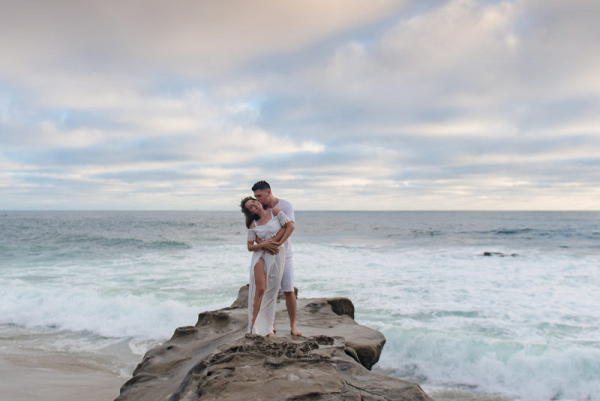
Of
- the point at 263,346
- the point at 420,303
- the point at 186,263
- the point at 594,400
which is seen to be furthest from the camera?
the point at 186,263

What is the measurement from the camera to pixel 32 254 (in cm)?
2030

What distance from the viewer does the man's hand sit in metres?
4.61

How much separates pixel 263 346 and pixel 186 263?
48.1 feet

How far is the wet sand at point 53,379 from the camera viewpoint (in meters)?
5.34

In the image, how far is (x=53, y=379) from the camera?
5.89 m

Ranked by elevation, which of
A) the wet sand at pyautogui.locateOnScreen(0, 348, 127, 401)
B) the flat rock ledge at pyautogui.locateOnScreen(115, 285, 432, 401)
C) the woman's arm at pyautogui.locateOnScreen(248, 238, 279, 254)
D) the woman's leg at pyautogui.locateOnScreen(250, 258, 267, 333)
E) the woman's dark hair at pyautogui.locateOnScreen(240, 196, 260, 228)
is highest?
the woman's dark hair at pyautogui.locateOnScreen(240, 196, 260, 228)

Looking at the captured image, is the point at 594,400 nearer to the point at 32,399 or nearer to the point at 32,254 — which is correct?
the point at 32,399

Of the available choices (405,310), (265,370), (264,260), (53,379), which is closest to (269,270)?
(264,260)

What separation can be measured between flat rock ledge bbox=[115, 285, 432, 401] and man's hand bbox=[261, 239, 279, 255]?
98 centimetres

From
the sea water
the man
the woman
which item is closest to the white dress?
the woman

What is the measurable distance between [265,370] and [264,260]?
5.69ft

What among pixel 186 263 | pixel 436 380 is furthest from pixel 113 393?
pixel 186 263

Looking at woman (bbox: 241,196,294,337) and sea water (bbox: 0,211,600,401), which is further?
sea water (bbox: 0,211,600,401)

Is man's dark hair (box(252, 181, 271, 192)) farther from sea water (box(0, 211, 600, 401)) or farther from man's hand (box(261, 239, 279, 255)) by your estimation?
sea water (box(0, 211, 600, 401))
